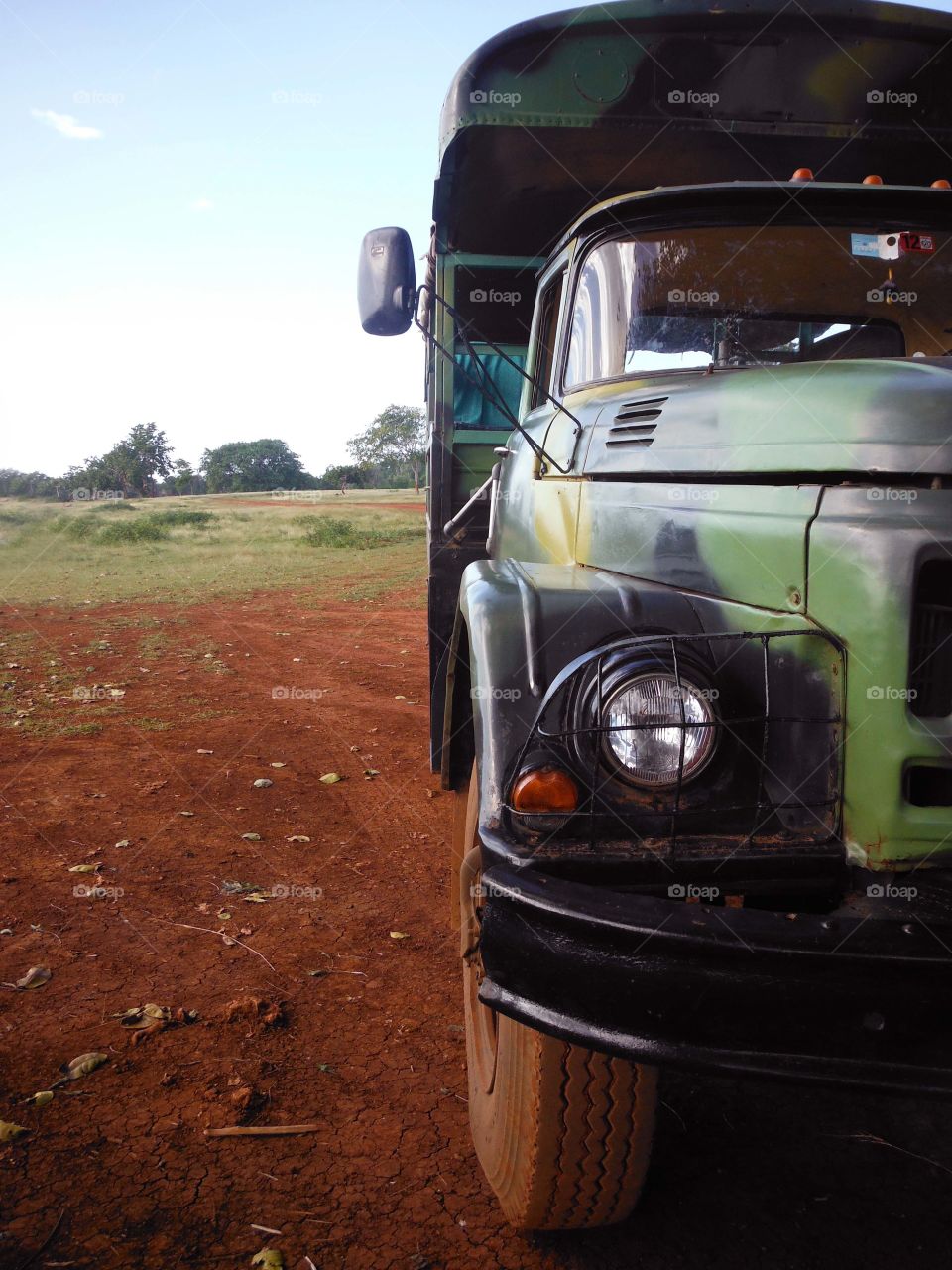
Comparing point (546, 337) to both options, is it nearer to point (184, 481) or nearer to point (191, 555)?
point (191, 555)

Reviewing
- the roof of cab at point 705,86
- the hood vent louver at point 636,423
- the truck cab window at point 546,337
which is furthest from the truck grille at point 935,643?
the roof of cab at point 705,86

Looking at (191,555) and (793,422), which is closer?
(793,422)

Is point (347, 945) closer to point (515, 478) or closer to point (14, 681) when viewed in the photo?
point (515, 478)

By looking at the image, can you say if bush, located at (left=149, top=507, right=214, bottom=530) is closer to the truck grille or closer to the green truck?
the green truck

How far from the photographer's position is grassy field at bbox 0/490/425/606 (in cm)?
1580

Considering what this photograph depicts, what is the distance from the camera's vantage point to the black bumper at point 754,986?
1668mm

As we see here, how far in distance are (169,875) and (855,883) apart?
318 centimetres

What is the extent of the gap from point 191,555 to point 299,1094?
20.5m

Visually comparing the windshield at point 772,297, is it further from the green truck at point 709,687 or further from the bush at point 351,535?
the bush at point 351,535

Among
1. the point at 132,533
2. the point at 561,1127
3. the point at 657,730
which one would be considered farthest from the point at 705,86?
the point at 132,533

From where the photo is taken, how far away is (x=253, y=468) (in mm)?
67125

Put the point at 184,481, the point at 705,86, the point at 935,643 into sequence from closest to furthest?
the point at 935,643, the point at 705,86, the point at 184,481

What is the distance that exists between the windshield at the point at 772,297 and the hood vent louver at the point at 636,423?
283 mm

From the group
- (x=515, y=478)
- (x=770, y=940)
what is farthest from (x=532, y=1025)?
(x=515, y=478)
